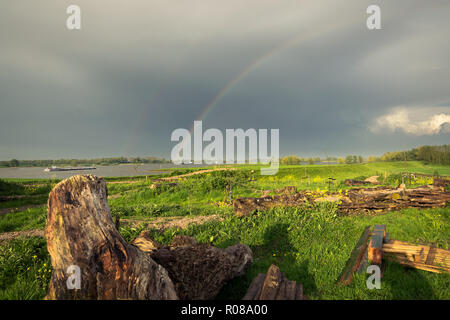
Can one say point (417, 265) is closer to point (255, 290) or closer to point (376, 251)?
point (376, 251)

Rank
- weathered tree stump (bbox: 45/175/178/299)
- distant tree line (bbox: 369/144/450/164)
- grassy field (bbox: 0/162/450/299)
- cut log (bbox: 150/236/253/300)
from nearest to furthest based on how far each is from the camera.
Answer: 1. weathered tree stump (bbox: 45/175/178/299)
2. cut log (bbox: 150/236/253/300)
3. grassy field (bbox: 0/162/450/299)
4. distant tree line (bbox: 369/144/450/164)

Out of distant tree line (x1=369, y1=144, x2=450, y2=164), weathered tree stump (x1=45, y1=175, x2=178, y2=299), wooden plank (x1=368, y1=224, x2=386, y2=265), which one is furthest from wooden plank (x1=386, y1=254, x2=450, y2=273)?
distant tree line (x1=369, y1=144, x2=450, y2=164)

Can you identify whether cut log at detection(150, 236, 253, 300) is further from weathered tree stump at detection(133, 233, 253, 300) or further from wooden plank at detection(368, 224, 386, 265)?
wooden plank at detection(368, 224, 386, 265)

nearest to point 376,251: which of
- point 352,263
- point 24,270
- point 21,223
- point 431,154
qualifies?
point 352,263

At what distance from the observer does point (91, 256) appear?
3.07 meters

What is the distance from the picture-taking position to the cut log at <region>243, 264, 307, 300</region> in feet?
10.2

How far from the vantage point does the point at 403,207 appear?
10141 mm

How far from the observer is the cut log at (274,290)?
3123mm

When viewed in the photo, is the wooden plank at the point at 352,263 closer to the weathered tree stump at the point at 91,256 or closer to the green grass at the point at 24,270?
the weathered tree stump at the point at 91,256

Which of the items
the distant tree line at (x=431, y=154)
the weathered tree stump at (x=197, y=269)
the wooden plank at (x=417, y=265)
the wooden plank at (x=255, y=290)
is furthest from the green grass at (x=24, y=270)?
the distant tree line at (x=431, y=154)

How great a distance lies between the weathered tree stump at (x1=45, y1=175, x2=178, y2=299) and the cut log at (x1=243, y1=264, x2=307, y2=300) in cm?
134

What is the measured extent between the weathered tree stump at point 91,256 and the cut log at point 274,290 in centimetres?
134
